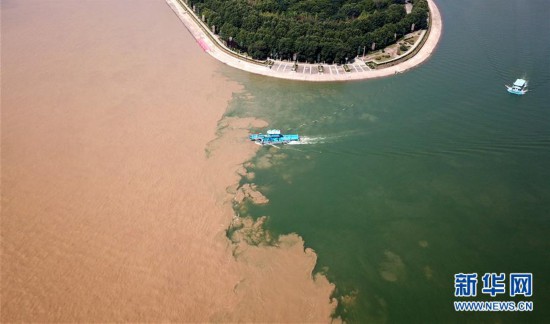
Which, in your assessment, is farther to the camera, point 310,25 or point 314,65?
point 310,25

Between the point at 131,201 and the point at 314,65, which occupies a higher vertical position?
the point at 314,65

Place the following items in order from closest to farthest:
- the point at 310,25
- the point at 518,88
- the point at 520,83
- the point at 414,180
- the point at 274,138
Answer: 1. the point at 414,180
2. the point at 274,138
3. the point at 518,88
4. the point at 520,83
5. the point at 310,25

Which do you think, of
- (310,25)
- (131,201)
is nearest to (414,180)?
(131,201)

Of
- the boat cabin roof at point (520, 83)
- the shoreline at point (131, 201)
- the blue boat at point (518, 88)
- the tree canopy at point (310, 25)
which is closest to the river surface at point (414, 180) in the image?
the blue boat at point (518, 88)

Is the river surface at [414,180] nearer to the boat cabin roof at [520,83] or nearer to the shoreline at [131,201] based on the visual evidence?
the boat cabin roof at [520,83]

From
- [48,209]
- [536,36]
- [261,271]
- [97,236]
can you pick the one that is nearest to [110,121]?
[48,209]

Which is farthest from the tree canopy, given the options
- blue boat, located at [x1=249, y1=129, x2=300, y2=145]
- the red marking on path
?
blue boat, located at [x1=249, y1=129, x2=300, y2=145]

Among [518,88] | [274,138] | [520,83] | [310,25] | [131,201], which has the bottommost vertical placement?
[131,201]

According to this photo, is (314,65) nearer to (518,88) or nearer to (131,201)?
(518,88)

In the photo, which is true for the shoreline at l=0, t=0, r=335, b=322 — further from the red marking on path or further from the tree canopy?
the tree canopy
